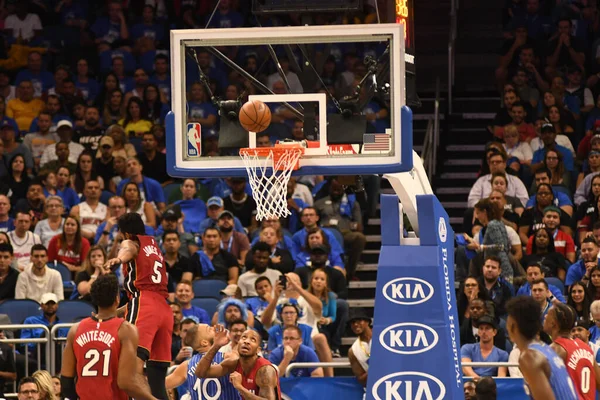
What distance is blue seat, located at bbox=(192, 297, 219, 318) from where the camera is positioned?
13664 mm

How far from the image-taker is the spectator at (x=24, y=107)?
59.8 ft

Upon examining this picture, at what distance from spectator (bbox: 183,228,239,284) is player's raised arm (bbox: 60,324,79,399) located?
5.10 m

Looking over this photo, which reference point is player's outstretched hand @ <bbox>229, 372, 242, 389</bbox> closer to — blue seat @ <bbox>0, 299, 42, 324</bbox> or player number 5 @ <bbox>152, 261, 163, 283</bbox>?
player number 5 @ <bbox>152, 261, 163, 283</bbox>

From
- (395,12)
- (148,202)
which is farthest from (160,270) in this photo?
(148,202)

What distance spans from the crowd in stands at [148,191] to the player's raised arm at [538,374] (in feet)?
12.3

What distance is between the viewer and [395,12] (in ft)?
37.5

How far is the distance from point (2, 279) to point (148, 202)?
2.22 meters

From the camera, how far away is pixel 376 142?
9.77 meters

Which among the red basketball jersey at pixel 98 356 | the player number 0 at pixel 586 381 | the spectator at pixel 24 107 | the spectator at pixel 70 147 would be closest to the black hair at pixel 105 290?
the red basketball jersey at pixel 98 356

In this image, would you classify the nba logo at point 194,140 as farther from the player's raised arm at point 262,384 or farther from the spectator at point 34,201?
the spectator at point 34,201

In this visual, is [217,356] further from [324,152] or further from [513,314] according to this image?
[513,314]

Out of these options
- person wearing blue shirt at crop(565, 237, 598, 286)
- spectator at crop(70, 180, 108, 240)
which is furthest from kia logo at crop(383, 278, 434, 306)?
spectator at crop(70, 180, 108, 240)

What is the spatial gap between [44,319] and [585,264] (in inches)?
228

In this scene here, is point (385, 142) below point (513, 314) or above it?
above
